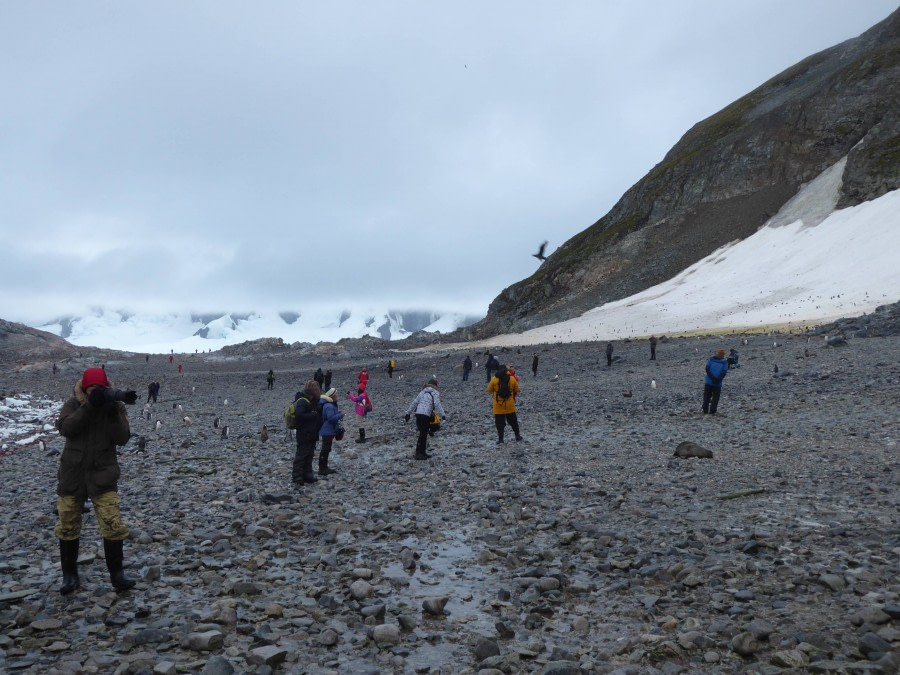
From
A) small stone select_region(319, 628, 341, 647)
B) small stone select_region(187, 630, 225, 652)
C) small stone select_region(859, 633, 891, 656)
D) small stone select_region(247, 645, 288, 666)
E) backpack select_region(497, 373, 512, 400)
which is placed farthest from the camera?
backpack select_region(497, 373, 512, 400)

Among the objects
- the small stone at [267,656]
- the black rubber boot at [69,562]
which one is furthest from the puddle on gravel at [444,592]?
the black rubber boot at [69,562]

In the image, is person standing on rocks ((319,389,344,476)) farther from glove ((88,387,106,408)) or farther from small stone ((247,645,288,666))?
small stone ((247,645,288,666))

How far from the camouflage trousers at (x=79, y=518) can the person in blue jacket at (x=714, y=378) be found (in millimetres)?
16120

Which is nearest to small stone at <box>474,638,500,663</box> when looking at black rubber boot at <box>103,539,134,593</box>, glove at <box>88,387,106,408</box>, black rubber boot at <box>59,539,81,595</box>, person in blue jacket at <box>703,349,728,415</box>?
black rubber boot at <box>103,539,134,593</box>

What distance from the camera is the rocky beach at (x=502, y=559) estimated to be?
530 cm

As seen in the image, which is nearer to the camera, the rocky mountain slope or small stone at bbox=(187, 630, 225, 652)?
small stone at bbox=(187, 630, 225, 652)

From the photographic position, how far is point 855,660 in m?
4.52

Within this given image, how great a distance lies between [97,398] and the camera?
6785mm

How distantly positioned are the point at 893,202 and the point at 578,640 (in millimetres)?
86029

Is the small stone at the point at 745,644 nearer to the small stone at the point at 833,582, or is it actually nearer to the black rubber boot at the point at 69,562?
the small stone at the point at 833,582

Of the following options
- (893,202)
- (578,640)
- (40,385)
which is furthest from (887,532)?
(893,202)

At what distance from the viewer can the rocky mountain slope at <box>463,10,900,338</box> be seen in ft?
298

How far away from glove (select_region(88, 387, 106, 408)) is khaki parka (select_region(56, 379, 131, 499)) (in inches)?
2.2

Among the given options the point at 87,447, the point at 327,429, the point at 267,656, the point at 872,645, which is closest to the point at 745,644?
the point at 872,645
